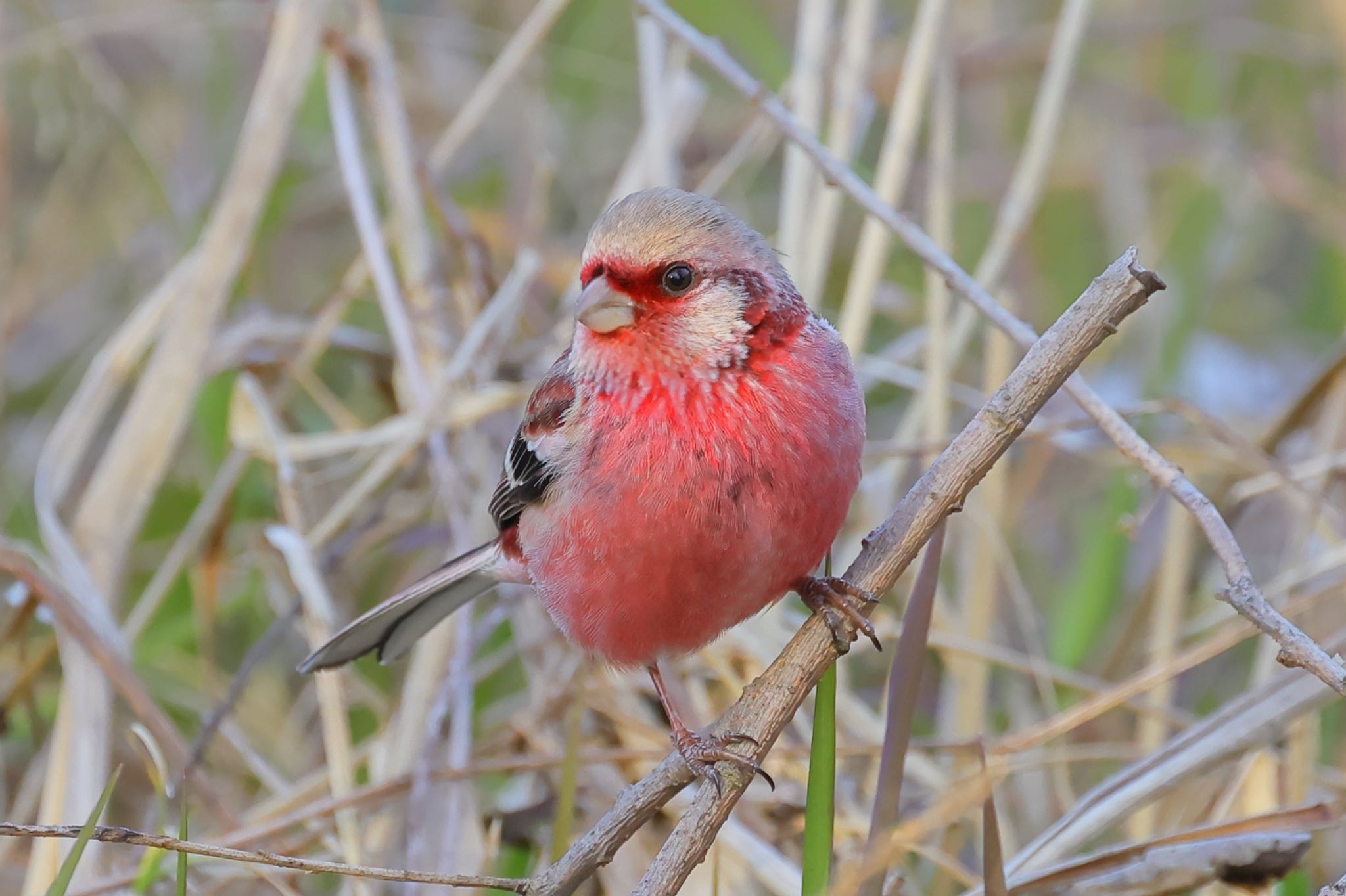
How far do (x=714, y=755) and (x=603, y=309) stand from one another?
830mm

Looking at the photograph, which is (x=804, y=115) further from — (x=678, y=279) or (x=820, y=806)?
(x=820, y=806)

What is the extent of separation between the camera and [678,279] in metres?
2.72

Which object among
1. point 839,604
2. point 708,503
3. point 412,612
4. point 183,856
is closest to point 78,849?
point 183,856

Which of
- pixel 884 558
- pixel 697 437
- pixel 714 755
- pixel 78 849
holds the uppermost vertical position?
pixel 697 437

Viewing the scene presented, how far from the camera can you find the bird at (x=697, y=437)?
2660 mm

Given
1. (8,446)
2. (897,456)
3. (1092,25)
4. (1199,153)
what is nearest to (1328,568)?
(897,456)

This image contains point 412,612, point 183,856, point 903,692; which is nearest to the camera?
point 183,856

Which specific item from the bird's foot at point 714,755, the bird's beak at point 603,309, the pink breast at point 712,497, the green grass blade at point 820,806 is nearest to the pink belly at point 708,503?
the pink breast at point 712,497

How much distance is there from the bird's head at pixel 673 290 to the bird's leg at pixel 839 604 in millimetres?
446

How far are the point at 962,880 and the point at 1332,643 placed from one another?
965 millimetres

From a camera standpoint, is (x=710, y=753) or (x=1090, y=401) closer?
(x=710, y=753)

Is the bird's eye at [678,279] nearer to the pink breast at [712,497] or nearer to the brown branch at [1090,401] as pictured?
the pink breast at [712,497]

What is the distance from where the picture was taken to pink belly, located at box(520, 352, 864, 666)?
265 cm

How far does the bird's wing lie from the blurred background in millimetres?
465
